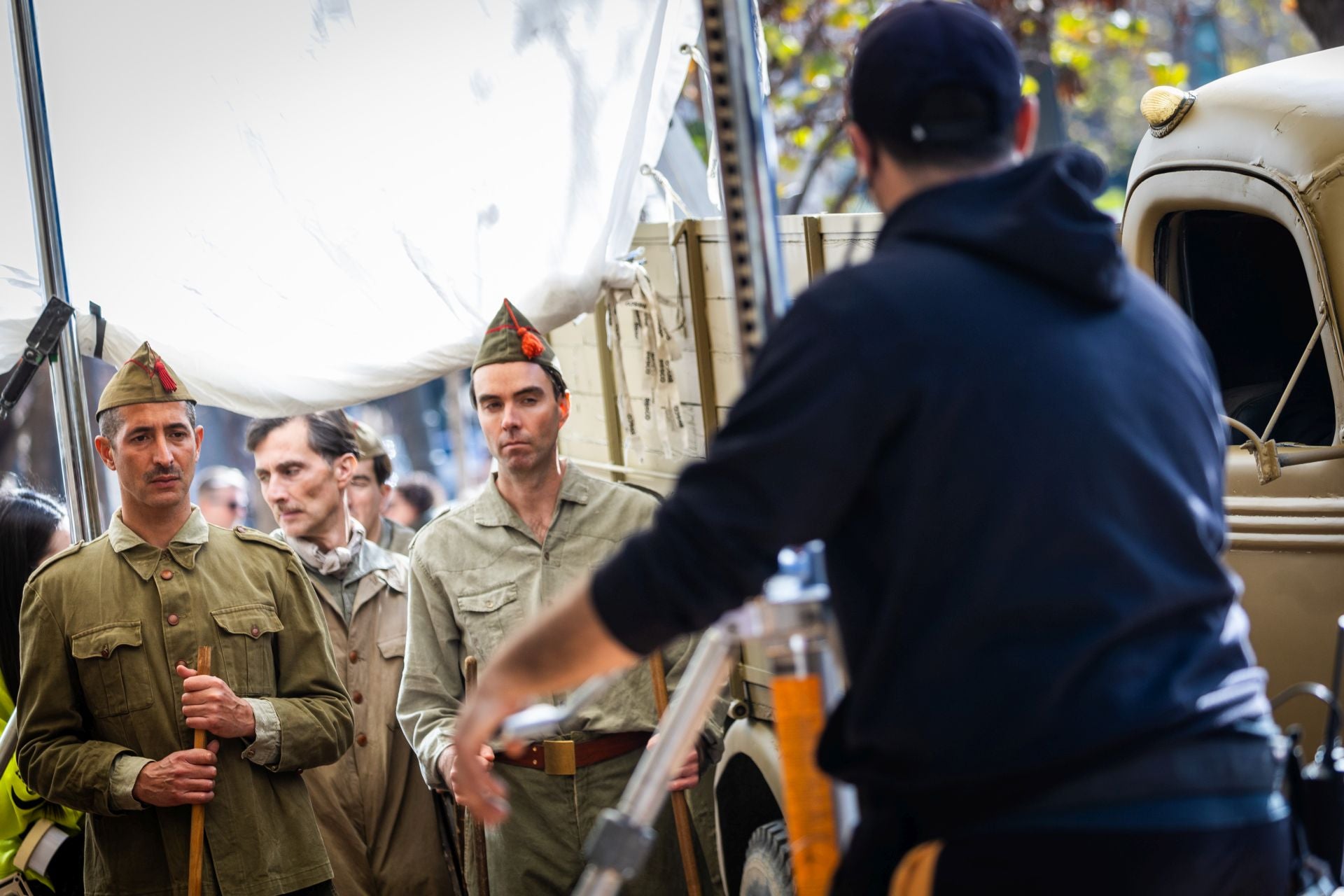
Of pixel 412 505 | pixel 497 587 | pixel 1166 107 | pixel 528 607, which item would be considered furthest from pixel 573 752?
pixel 412 505

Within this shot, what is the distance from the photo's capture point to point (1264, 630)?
4184 millimetres

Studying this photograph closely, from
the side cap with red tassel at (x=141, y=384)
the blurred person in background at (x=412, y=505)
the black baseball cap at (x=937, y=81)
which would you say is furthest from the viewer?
the blurred person in background at (x=412, y=505)

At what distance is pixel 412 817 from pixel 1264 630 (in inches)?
115

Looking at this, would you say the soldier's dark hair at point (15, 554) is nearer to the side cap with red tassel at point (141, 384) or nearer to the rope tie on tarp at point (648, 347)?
the side cap with red tassel at point (141, 384)

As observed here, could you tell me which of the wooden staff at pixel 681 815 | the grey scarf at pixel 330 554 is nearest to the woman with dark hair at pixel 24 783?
the grey scarf at pixel 330 554

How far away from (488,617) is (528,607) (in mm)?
135

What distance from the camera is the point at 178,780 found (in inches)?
159

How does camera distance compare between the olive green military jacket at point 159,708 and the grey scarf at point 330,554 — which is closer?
the olive green military jacket at point 159,708

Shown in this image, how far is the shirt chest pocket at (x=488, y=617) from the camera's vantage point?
465 cm

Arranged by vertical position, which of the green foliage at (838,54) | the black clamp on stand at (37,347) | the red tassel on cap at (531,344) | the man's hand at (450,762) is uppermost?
the green foliage at (838,54)

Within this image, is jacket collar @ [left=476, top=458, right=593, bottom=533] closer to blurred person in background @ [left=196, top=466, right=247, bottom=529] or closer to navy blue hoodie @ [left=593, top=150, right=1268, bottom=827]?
navy blue hoodie @ [left=593, top=150, right=1268, bottom=827]

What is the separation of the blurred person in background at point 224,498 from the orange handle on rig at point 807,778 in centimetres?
810

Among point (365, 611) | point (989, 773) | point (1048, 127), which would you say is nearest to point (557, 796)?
point (365, 611)

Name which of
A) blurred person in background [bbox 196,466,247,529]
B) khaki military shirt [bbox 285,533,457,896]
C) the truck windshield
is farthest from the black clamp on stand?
blurred person in background [bbox 196,466,247,529]
